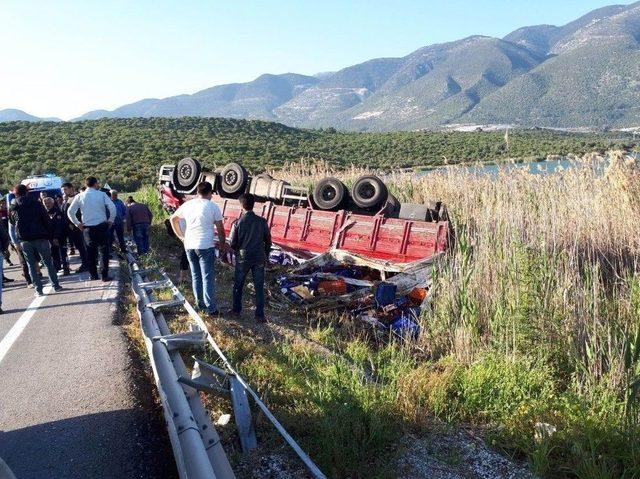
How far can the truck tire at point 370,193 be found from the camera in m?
11.9

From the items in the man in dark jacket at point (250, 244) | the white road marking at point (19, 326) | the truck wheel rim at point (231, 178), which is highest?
the truck wheel rim at point (231, 178)

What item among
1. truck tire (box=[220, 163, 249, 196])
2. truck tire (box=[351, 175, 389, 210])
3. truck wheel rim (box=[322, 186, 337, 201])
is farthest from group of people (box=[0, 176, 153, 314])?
truck tire (box=[351, 175, 389, 210])

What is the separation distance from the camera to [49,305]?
26.7 ft

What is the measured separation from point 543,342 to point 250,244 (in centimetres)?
379

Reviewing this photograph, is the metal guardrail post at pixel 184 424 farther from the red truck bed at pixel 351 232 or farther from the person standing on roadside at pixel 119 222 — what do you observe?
the person standing on roadside at pixel 119 222

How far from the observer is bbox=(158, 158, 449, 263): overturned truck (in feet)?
33.3

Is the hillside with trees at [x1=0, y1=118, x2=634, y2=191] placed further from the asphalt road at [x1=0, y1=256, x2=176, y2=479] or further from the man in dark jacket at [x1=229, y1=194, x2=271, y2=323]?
the asphalt road at [x1=0, y1=256, x2=176, y2=479]

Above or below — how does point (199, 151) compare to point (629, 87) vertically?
below

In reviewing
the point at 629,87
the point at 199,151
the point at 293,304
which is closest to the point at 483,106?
the point at 629,87

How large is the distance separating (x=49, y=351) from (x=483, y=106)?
17108 centimetres

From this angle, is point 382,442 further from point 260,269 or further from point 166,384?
point 260,269

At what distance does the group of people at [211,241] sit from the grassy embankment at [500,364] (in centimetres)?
60

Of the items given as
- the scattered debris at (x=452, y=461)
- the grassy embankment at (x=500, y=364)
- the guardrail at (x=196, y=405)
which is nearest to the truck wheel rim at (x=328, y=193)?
the grassy embankment at (x=500, y=364)

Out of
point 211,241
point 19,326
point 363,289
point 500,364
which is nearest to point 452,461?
point 500,364
